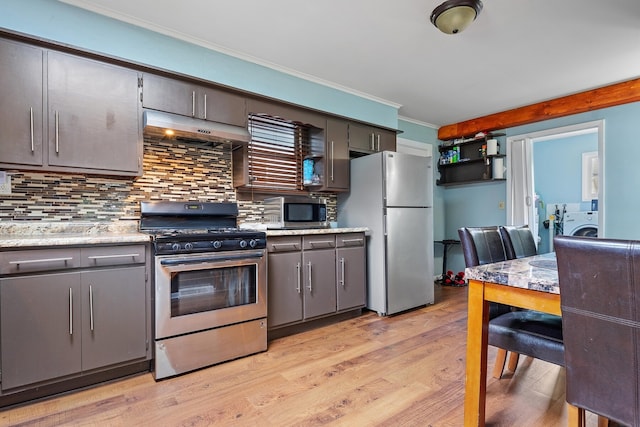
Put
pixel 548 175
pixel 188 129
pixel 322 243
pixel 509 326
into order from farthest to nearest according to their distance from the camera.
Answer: pixel 548 175 → pixel 322 243 → pixel 188 129 → pixel 509 326

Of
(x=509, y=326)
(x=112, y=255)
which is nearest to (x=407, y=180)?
(x=509, y=326)

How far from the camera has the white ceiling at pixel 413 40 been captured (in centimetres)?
221

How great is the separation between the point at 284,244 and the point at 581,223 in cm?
567

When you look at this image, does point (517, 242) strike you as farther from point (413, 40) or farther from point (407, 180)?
point (413, 40)

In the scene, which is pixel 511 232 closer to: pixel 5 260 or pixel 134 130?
pixel 134 130

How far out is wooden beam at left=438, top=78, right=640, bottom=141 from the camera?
135 inches

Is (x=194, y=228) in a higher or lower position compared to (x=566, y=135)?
lower

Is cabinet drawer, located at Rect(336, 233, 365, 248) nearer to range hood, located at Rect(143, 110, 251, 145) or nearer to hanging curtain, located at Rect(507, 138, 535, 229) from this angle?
range hood, located at Rect(143, 110, 251, 145)

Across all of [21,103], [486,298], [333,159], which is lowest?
[486,298]

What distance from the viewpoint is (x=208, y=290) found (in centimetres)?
224

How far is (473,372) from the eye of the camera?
4.62ft

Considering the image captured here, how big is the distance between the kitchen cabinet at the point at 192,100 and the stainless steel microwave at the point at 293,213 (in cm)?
79

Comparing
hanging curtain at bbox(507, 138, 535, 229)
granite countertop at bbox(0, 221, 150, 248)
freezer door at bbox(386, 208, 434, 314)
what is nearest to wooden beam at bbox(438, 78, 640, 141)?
hanging curtain at bbox(507, 138, 535, 229)

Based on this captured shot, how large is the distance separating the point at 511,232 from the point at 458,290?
2520 millimetres
